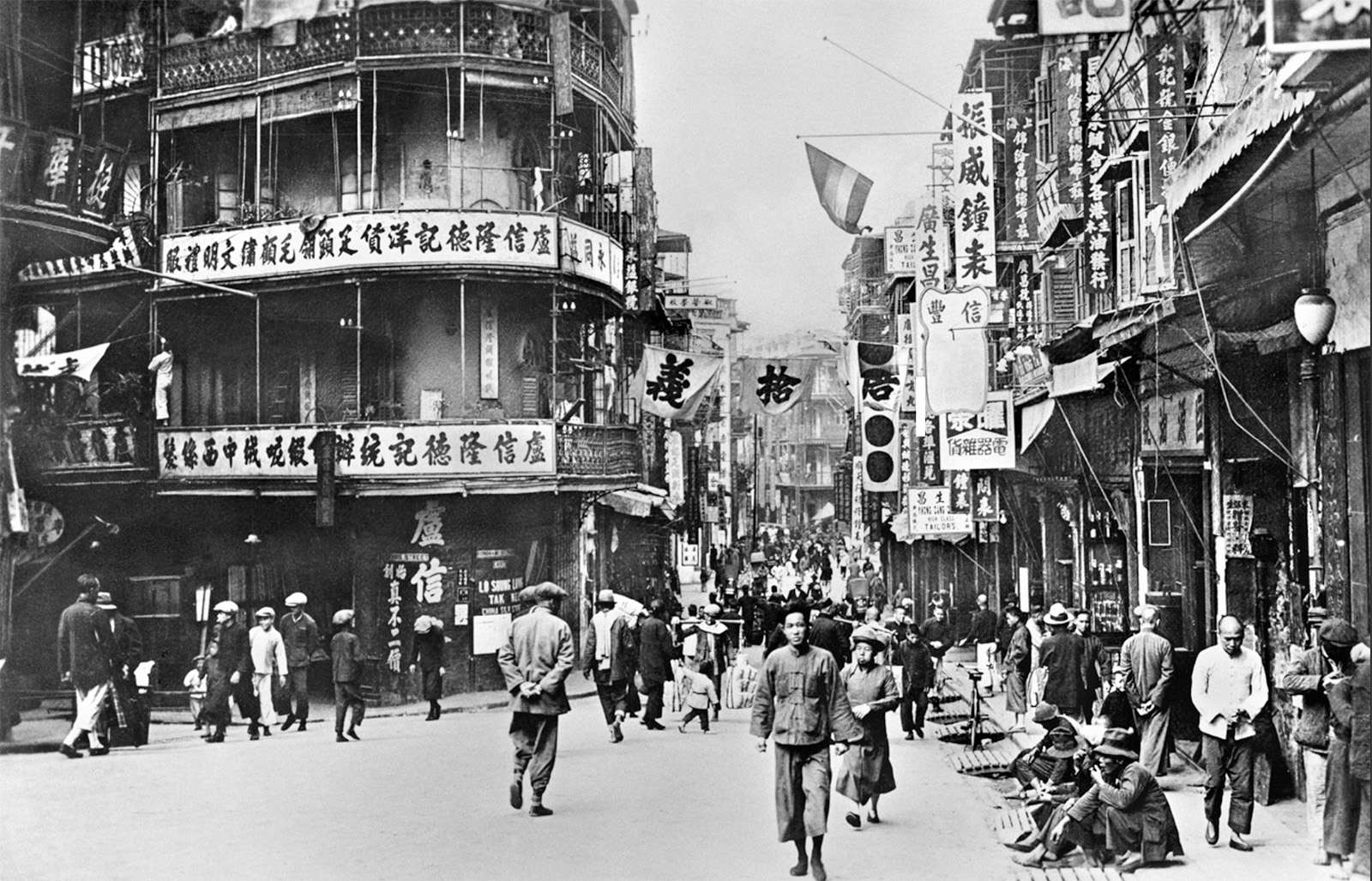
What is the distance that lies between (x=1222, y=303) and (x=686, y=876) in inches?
286

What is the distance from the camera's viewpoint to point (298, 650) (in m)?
14.4

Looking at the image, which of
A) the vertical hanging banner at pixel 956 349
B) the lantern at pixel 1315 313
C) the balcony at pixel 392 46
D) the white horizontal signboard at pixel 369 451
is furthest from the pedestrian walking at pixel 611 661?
the lantern at pixel 1315 313

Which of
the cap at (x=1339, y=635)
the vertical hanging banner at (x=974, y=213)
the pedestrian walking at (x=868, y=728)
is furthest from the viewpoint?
the vertical hanging banner at (x=974, y=213)

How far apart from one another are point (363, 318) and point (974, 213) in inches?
332

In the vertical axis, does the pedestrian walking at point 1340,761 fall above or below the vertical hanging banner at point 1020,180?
below

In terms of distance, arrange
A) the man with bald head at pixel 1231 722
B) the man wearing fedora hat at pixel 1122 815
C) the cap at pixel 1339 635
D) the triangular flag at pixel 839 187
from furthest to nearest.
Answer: the triangular flag at pixel 839 187, the man with bald head at pixel 1231 722, the man wearing fedora hat at pixel 1122 815, the cap at pixel 1339 635

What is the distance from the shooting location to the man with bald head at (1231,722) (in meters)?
8.97

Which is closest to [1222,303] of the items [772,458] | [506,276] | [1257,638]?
[1257,638]

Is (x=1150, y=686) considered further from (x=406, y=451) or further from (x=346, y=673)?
(x=406, y=451)

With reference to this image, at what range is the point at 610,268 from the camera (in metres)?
16.0

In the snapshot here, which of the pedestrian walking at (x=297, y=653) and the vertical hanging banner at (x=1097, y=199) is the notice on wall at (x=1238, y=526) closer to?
the vertical hanging banner at (x=1097, y=199)

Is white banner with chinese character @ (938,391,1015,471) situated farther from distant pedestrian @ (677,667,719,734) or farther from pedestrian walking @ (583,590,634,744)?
pedestrian walking @ (583,590,634,744)

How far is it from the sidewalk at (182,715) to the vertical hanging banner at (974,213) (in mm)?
7909

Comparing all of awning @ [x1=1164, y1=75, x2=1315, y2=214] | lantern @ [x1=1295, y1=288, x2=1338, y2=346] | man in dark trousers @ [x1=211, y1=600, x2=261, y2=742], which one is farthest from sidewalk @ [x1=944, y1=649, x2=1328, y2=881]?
man in dark trousers @ [x1=211, y1=600, x2=261, y2=742]
